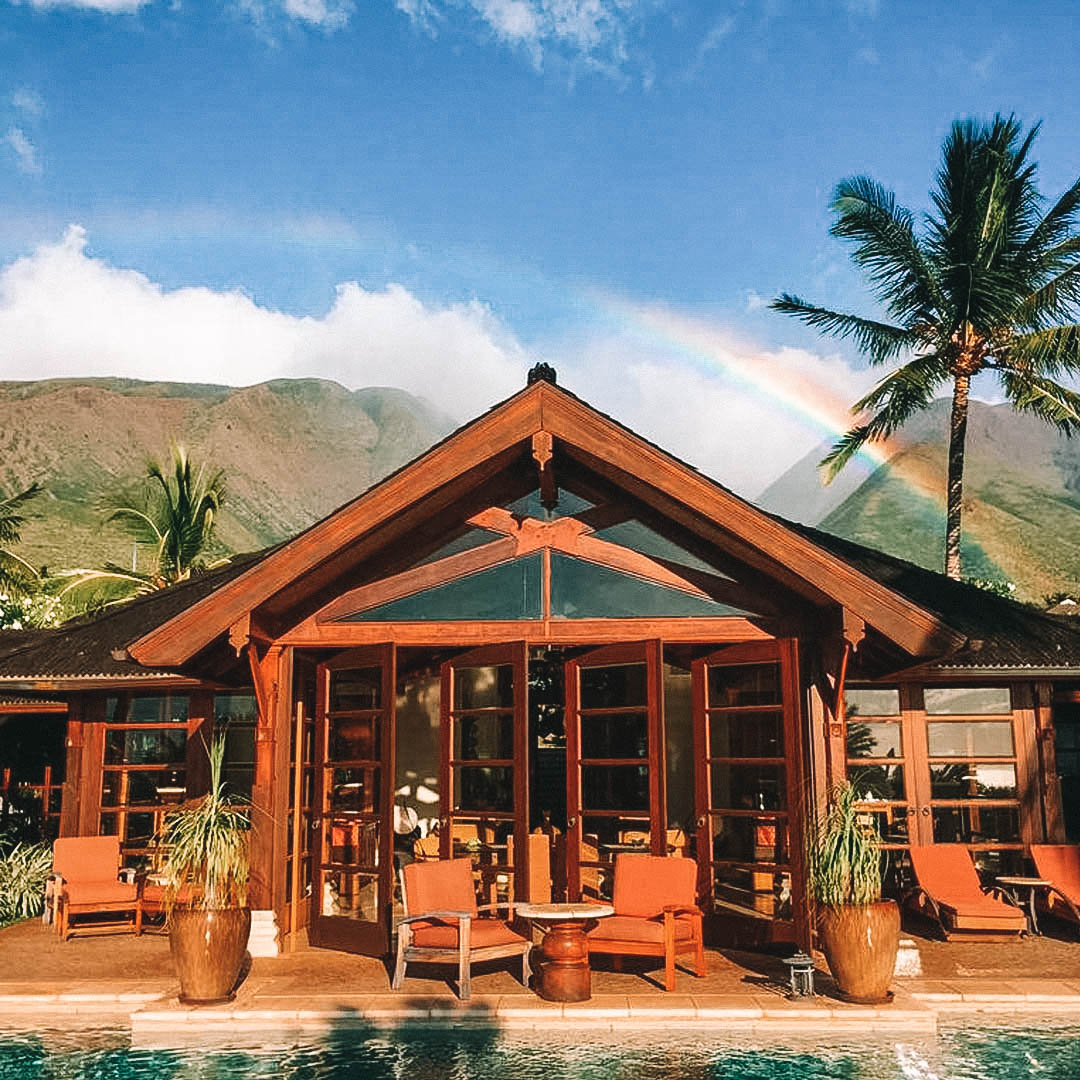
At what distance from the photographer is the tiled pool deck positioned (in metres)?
7.39

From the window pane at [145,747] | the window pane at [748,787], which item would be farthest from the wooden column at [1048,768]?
the window pane at [145,747]

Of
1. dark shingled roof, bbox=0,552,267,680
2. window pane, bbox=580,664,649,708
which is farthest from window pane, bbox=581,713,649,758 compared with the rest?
dark shingled roof, bbox=0,552,267,680

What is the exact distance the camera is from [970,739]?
11906mm

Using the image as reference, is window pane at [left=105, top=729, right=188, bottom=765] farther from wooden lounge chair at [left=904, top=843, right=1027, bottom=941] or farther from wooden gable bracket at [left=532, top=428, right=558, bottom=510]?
wooden lounge chair at [left=904, top=843, right=1027, bottom=941]

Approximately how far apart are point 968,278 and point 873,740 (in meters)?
13.0

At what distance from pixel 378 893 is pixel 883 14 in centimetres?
3208

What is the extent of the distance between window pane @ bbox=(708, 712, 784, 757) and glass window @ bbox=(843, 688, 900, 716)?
2.66 m

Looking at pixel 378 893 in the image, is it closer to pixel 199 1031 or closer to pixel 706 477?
pixel 199 1031

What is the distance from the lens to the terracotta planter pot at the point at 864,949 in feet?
24.9

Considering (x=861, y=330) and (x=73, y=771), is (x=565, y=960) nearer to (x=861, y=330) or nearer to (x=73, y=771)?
(x=73, y=771)

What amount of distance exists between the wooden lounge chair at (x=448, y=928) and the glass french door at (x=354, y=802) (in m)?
0.79

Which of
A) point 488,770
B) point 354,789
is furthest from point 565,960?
point 354,789

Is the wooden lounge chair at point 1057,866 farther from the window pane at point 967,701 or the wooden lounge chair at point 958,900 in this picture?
the window pane at point 967,701

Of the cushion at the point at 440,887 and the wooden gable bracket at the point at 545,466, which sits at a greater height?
the wooden gable bracket at the point at 545,466
